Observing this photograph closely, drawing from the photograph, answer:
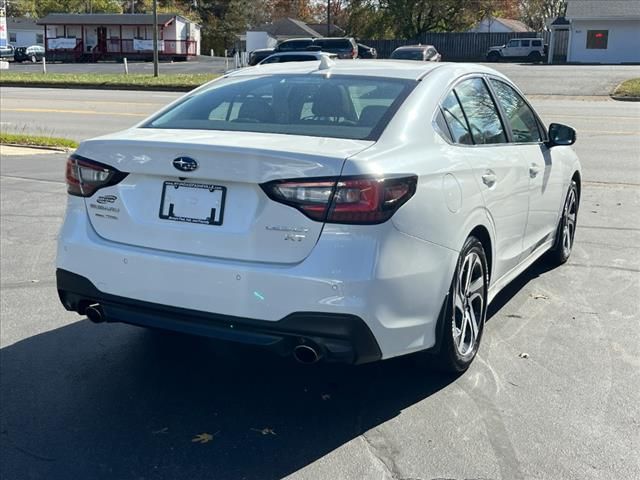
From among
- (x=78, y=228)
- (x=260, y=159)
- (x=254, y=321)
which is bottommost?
(x=254, y=321)

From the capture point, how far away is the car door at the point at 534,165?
5203 millimetres

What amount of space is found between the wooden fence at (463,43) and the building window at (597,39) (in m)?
5.99

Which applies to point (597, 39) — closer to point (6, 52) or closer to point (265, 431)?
point (6, 52)

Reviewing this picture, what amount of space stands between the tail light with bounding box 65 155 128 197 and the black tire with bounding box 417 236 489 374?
1771mm

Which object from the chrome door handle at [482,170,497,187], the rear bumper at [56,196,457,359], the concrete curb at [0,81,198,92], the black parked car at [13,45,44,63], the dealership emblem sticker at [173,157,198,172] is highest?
the black parked car at [13,45,44,63]

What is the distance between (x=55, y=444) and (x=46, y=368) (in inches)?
37.0

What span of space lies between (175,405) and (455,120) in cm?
218

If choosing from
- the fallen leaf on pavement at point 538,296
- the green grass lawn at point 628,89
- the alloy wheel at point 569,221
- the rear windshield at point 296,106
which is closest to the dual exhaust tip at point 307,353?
the rear windshield at point 296,106

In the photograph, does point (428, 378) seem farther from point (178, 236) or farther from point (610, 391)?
point (178, 236)

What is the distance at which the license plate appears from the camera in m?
3.57

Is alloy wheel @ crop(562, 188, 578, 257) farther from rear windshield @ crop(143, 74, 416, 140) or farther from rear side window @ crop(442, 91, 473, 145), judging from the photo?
rear windshield @ crop(143, 74, 416, 140)

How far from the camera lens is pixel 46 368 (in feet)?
14.6

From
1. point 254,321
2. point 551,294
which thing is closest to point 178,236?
point 254,321

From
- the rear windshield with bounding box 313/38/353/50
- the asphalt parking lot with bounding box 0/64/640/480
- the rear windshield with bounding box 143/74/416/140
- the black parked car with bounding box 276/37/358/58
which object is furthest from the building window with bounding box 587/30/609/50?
the rear windshield with bounding box 143/74/416/140
